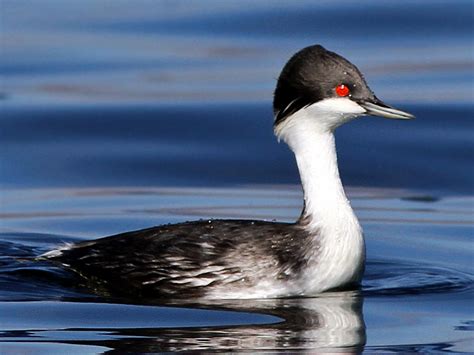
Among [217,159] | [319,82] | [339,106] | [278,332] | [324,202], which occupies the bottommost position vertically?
[278,332]

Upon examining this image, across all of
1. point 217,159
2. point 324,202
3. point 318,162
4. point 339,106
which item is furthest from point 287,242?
point 217,159

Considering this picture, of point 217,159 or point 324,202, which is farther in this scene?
point 217,159

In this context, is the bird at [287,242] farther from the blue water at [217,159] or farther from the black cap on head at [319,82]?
the blue water at [217,159]

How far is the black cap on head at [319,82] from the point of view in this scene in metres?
10.5

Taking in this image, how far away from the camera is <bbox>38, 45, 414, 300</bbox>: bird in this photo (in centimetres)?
1035

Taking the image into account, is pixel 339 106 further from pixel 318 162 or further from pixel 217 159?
pixel 217 159

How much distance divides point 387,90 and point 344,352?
8602 mm

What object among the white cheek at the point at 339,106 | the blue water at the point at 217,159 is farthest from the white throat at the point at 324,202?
the blue water at the point at 217,159

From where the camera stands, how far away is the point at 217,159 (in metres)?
15.6

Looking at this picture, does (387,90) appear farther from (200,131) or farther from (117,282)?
(117,282)

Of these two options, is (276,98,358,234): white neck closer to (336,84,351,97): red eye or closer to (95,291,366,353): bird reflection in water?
(336,84,351,97): red eye

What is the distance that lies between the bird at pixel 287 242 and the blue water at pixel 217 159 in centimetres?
13

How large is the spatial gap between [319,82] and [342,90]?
146mm

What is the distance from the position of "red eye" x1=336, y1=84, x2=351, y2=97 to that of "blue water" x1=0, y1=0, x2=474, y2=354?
1163mm
